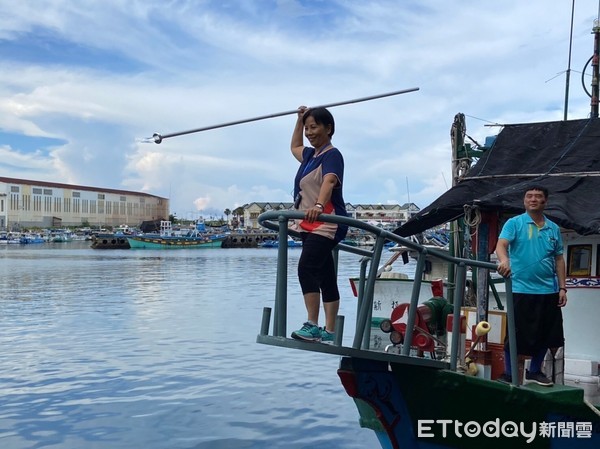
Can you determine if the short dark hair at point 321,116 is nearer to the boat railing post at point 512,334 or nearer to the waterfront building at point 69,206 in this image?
the boat railing post at point 512,334

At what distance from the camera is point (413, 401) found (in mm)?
5555

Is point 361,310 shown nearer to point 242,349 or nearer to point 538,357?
point 538,357

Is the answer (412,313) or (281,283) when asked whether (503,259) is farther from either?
(281,283)

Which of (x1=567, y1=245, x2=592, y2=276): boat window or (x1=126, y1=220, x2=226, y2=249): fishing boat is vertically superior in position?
(x1=567, y1=245, x2=592, y2=276): boat window

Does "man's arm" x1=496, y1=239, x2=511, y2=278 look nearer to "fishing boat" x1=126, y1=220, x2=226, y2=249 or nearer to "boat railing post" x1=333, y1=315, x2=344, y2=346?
"boat railing post" x1=333, y1=315, x2=344, y2=346

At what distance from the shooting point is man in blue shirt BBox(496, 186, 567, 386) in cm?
543

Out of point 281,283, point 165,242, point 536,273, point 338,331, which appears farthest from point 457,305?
point 165,242

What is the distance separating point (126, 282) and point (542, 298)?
34.3 metres

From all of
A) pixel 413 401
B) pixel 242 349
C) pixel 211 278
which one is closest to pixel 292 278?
pixel 211 278

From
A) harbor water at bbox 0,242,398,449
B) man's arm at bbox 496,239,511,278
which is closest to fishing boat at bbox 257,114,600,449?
man's arm at bbox 496,239,511,278

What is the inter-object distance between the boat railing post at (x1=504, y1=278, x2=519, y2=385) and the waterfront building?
160521 millimetres

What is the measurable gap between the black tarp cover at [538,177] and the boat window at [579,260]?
0.63 m

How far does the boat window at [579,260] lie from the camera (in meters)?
7.12

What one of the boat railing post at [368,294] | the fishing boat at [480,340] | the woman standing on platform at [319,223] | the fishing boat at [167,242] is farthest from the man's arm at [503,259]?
the fishing boat at [167,242]
